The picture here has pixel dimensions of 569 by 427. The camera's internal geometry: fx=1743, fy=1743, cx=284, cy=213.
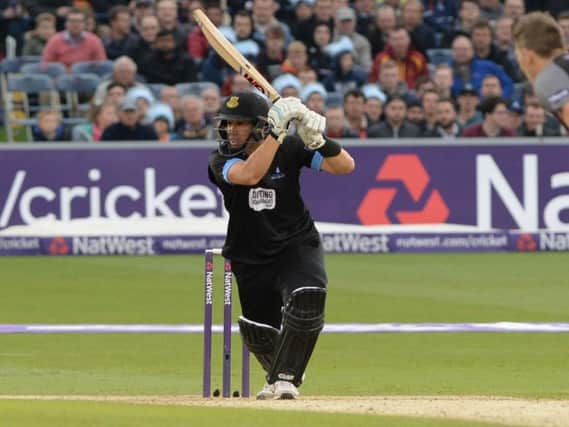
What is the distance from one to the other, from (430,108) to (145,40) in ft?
14.6

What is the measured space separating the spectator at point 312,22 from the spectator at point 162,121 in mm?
3342

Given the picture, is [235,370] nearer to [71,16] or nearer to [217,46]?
[217,46]

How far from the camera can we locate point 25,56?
24375 mm

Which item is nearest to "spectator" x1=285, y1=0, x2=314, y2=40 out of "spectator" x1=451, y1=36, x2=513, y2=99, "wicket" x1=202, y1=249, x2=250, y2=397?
"spectator" x1=451, y1=36, x2=513, y2=99

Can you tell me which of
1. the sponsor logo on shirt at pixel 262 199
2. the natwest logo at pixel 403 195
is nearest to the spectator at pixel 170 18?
the natwest logo at pixel 403 195

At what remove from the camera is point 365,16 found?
25656 mm

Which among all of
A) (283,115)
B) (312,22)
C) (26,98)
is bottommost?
(26,98)

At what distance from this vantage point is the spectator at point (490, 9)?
26.4 meters

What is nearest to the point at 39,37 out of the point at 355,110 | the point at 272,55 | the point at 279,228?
the point at 272,55

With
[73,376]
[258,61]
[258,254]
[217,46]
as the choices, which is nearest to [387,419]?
[258,254]

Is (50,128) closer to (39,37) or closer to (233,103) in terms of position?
(39,37)

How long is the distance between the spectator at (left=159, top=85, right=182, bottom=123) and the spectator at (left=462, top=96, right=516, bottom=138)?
12.1 ft

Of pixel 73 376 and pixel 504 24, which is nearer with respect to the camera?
pixel 73 376

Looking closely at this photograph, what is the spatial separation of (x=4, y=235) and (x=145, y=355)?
765 centimetres
